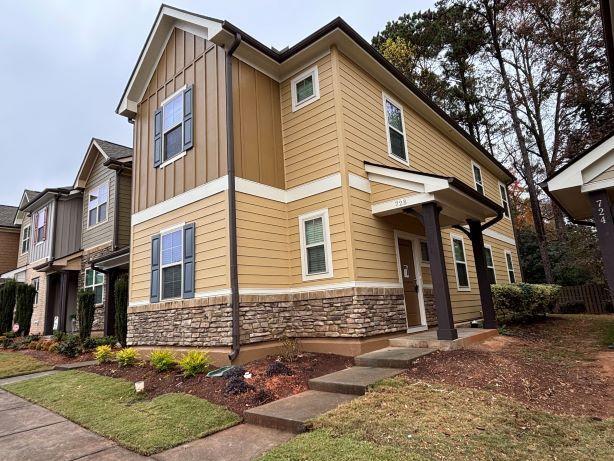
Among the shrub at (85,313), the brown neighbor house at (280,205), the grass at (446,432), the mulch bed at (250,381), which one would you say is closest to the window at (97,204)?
the shrub at (85,313)

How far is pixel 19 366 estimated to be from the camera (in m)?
9.37

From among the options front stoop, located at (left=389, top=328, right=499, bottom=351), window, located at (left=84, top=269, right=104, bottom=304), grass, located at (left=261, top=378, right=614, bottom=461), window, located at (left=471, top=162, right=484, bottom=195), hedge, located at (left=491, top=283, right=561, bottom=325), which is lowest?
grass, located at (left=261, top=378, right=614, bottom=461)

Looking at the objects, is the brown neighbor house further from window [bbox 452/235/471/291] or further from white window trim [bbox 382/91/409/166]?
window [bbox 452/235/471/291]

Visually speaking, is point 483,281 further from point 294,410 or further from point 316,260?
point 294,410

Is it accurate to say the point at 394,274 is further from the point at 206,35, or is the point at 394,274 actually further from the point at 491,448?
the point at 206,35

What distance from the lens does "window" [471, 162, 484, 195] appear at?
50.0 feet

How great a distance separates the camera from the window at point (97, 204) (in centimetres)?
1495

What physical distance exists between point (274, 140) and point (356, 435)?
6.68m

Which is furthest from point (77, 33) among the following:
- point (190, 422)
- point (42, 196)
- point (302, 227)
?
point (190, 422)

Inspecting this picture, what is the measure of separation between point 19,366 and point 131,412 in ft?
20.6

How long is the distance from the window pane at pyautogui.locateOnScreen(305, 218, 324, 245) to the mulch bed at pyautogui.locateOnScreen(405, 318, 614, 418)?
3084 mm

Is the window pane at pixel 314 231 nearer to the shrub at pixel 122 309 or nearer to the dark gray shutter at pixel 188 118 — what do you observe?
the dark gray shutter at pixel 188 118

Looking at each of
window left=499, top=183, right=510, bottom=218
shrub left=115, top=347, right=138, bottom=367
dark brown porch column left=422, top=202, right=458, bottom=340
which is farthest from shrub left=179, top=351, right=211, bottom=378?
window left=499, top=183, right=510, bottom=218

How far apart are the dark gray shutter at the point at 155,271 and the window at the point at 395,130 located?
6011mm
